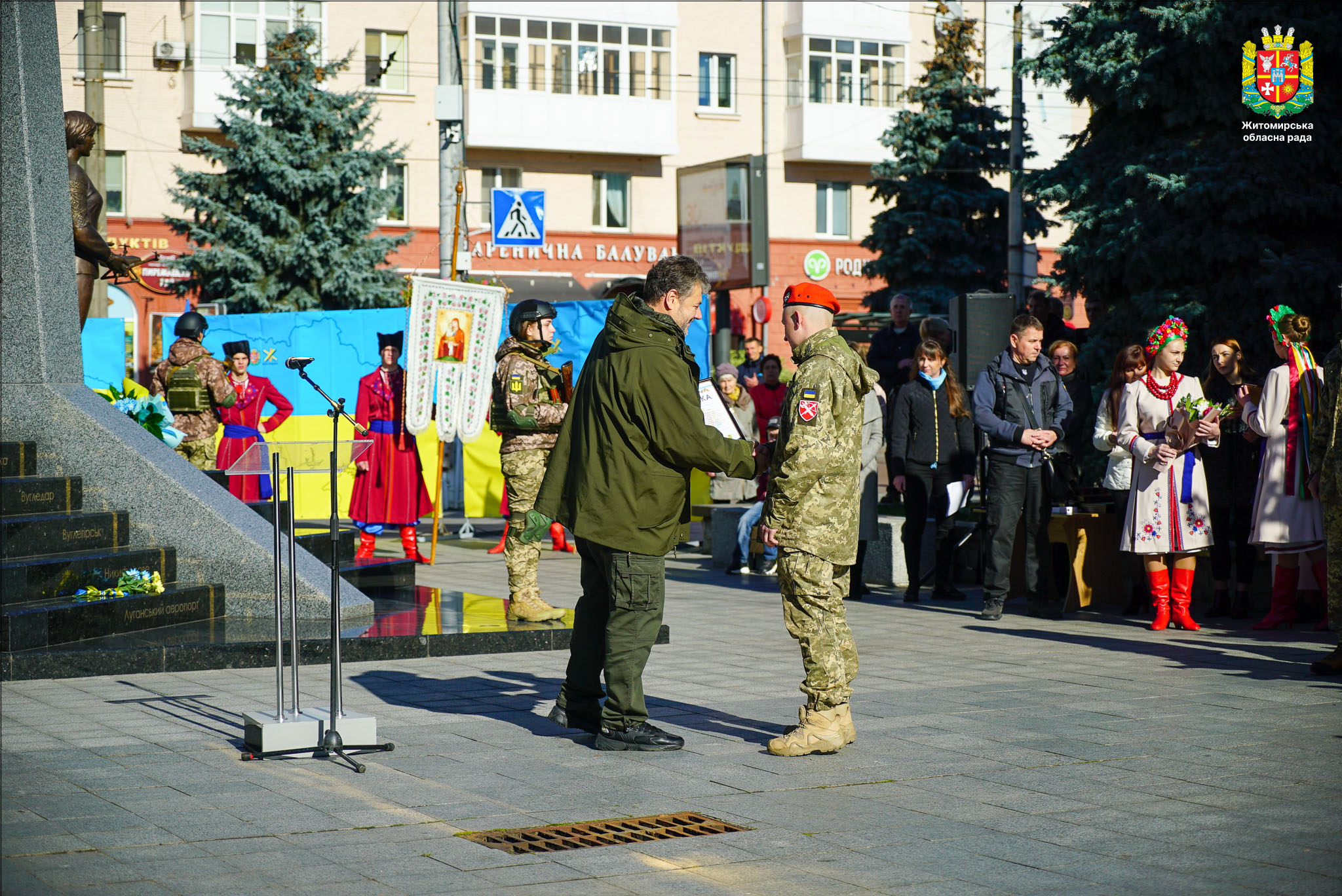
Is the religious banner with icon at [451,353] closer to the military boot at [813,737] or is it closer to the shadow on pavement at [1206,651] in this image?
the shadow on pavement at [1206,651]

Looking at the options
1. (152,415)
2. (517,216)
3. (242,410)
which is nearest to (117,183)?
(517,216)

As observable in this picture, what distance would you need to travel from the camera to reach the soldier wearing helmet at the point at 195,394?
529 inches

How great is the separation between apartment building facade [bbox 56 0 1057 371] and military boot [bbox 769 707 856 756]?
30097 millimetres

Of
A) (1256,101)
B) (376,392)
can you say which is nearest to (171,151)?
(376,392)

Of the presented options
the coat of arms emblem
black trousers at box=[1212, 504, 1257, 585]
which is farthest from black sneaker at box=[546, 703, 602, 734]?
the coat of arms emblem

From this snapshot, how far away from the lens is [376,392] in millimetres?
14898

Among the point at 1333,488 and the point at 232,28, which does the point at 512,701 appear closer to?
the point at 1333,488

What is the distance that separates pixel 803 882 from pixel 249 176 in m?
29.8

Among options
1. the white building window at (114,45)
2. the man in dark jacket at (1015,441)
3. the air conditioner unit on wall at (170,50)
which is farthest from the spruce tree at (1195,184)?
the white building window at (114,45)

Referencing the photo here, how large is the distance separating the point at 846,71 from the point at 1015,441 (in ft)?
115

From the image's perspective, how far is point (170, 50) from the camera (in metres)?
36.9

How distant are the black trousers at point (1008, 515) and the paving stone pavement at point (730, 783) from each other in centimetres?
185

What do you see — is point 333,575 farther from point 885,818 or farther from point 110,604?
point 110,604

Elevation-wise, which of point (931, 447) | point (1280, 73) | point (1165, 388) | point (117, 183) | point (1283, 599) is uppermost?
point (117, 183)
